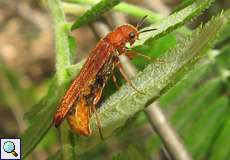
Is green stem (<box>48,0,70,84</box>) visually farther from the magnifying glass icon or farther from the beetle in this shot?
the magnifying glass icon

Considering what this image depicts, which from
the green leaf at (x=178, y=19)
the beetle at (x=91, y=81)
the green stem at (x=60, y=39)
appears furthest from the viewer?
the green stem at (x=60, y=39)

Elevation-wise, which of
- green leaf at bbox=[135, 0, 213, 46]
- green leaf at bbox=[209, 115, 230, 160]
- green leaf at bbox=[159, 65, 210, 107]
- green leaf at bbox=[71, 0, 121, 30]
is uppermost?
green leaf at bbox=[159, 65, 210, 107]

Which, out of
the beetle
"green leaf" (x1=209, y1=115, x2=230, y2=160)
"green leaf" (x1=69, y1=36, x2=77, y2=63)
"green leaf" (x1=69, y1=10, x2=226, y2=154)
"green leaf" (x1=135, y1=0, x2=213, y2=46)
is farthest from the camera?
"green leaf" (x1=209, y1=115, x2=230, y2=160)

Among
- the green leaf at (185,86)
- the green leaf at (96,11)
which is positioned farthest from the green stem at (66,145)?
the green leaf at (185,86)

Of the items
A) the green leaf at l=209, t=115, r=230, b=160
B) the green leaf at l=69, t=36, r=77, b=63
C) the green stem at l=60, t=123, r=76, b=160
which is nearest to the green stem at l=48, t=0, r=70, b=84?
the green leaf at l=69, t=36, r=77, b=63

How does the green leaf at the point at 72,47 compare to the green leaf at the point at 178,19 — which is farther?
the green leaf at the point at 72,47

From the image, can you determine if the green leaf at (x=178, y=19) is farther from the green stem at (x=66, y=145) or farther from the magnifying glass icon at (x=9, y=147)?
the magnifying glass icon at (x=9, y=147)

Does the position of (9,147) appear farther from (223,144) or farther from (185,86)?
(223,144)
